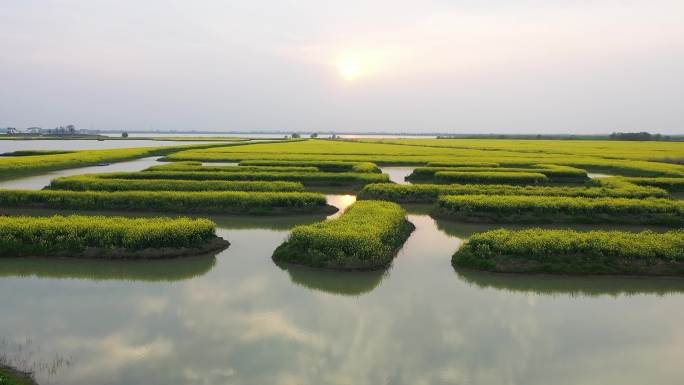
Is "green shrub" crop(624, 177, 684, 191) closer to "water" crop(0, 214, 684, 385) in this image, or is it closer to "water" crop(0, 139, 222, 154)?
"water" crop(0, 214, 684, 385)

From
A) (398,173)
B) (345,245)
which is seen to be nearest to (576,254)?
(345,245)

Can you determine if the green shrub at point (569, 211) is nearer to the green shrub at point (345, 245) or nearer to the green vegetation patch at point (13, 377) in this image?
the green shrub at point (345, 245)

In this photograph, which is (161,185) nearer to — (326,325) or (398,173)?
(326,325)

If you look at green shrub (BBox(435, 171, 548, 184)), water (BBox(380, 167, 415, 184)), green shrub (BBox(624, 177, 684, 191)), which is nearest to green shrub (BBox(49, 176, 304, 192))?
water (BBox(380, 167, 415, 184))

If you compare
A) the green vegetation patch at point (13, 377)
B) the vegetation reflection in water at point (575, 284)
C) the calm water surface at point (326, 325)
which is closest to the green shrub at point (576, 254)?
the vegetation reflection in water at point (575, 284)

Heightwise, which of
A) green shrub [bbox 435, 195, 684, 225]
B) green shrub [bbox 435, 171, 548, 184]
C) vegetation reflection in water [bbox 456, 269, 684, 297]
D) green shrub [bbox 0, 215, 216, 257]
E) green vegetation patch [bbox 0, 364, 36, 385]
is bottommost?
green vegetation patch [bbox 0, 364, 36, 385]

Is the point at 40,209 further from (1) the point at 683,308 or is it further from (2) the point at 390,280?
(1) the point at 683,308
